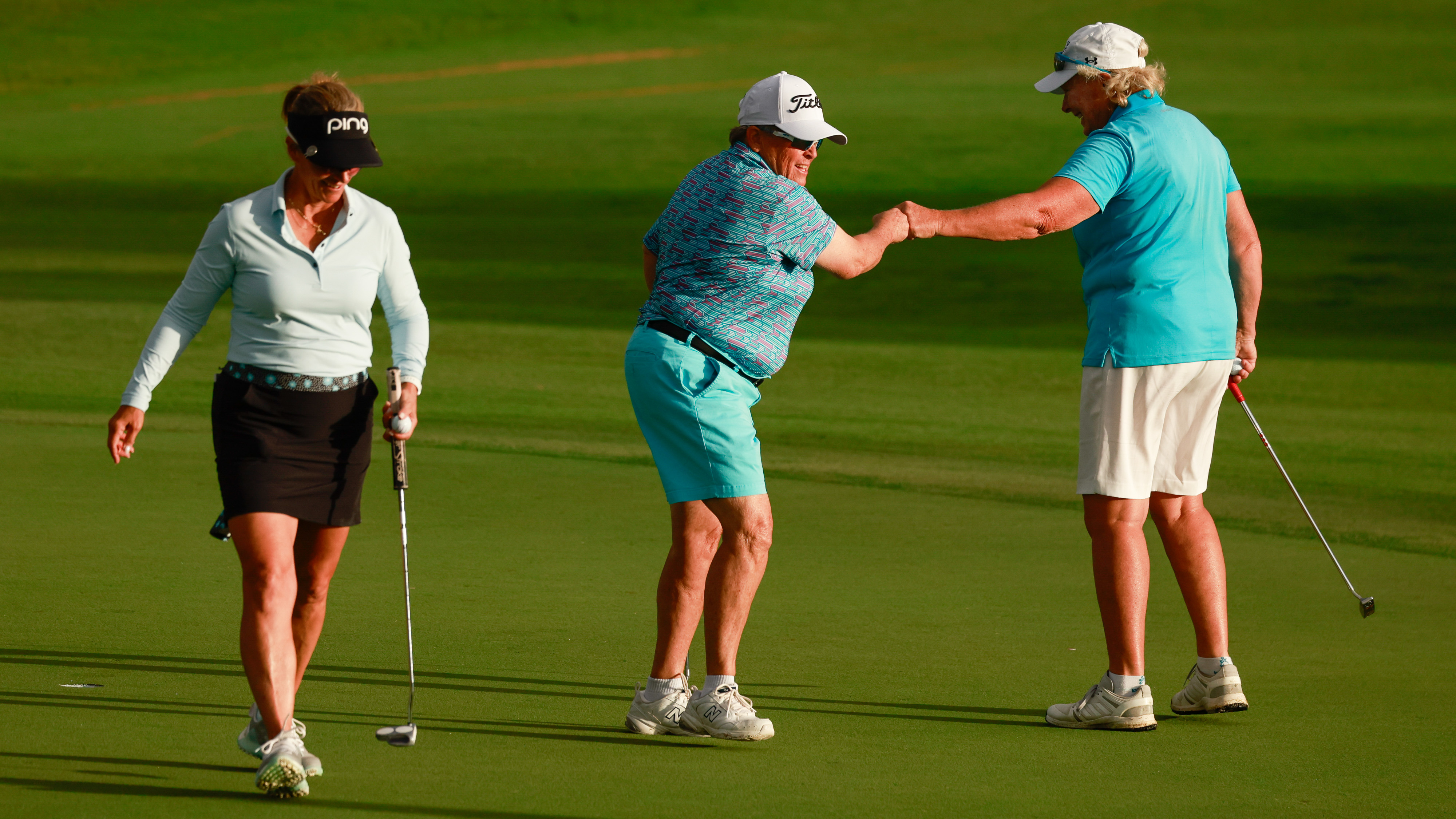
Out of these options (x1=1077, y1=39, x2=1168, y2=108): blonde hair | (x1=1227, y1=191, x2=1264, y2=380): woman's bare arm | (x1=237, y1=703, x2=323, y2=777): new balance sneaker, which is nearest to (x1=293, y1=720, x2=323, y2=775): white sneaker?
(x1=237, y1=703, x2=323, y2=777): new balance sneaker

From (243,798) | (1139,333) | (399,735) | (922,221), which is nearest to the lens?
(243,798)

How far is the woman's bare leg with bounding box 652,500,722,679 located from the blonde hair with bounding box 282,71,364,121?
144cm

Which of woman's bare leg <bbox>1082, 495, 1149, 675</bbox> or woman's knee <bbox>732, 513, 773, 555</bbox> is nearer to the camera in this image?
woman's knee <bbox>732, 513, 773, 555</bbox>

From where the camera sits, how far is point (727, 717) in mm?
4812

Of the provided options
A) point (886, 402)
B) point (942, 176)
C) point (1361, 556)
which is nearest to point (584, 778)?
point (1361, 556)

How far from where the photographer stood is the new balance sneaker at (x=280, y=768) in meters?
4.08

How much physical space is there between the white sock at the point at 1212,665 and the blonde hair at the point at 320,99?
293 cm

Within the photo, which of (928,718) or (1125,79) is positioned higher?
(1125,79)

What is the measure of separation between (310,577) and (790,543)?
358 cm

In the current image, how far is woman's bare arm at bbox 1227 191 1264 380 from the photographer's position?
5648 mm

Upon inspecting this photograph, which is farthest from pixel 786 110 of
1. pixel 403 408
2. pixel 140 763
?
pixel 140 763

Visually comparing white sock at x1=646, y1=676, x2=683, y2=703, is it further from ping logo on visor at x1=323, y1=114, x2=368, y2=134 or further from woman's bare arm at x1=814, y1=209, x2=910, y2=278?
ping logo on visor at x1=323, y1=114, x2=368, y2=134

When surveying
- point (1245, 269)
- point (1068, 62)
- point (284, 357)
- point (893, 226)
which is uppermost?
point (1068, 62)

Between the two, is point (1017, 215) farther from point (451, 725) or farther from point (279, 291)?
point (451, 725)
